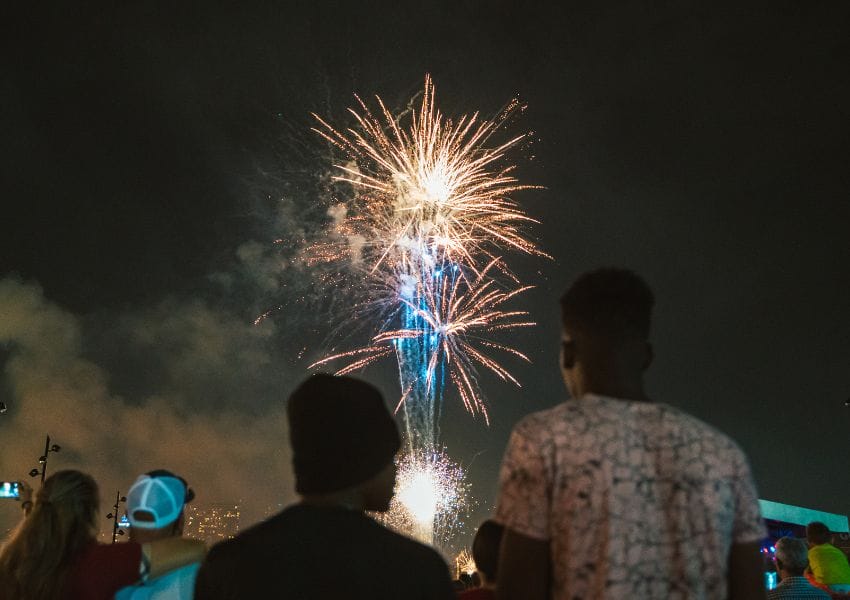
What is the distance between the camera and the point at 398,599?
2.17 m

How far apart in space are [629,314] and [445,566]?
113 cm

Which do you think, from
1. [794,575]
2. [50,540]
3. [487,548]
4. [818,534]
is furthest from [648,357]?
[818,534]

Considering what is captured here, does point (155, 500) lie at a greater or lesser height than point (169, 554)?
greater

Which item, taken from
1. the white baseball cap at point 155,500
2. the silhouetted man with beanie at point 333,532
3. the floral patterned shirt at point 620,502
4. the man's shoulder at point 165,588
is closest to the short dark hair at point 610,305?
the floral patterned shirt at point 620,502

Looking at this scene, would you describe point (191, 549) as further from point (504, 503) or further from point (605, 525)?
point (605, 525)

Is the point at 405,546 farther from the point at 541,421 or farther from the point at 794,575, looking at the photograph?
the point at 794,575

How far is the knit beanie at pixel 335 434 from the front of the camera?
94.4 inches

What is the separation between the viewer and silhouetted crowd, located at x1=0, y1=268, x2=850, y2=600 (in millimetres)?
2229

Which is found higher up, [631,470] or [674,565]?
[631,470]

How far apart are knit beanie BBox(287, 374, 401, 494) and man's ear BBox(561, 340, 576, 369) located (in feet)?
2.41

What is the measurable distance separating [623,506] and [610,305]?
71 centimetres

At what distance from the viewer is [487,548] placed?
3.79m

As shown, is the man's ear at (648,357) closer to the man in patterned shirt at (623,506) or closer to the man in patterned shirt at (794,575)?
the man in patterned shirt at (623,506)

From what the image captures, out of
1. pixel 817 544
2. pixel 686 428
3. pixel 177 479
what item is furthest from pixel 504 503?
pixel 817 544
